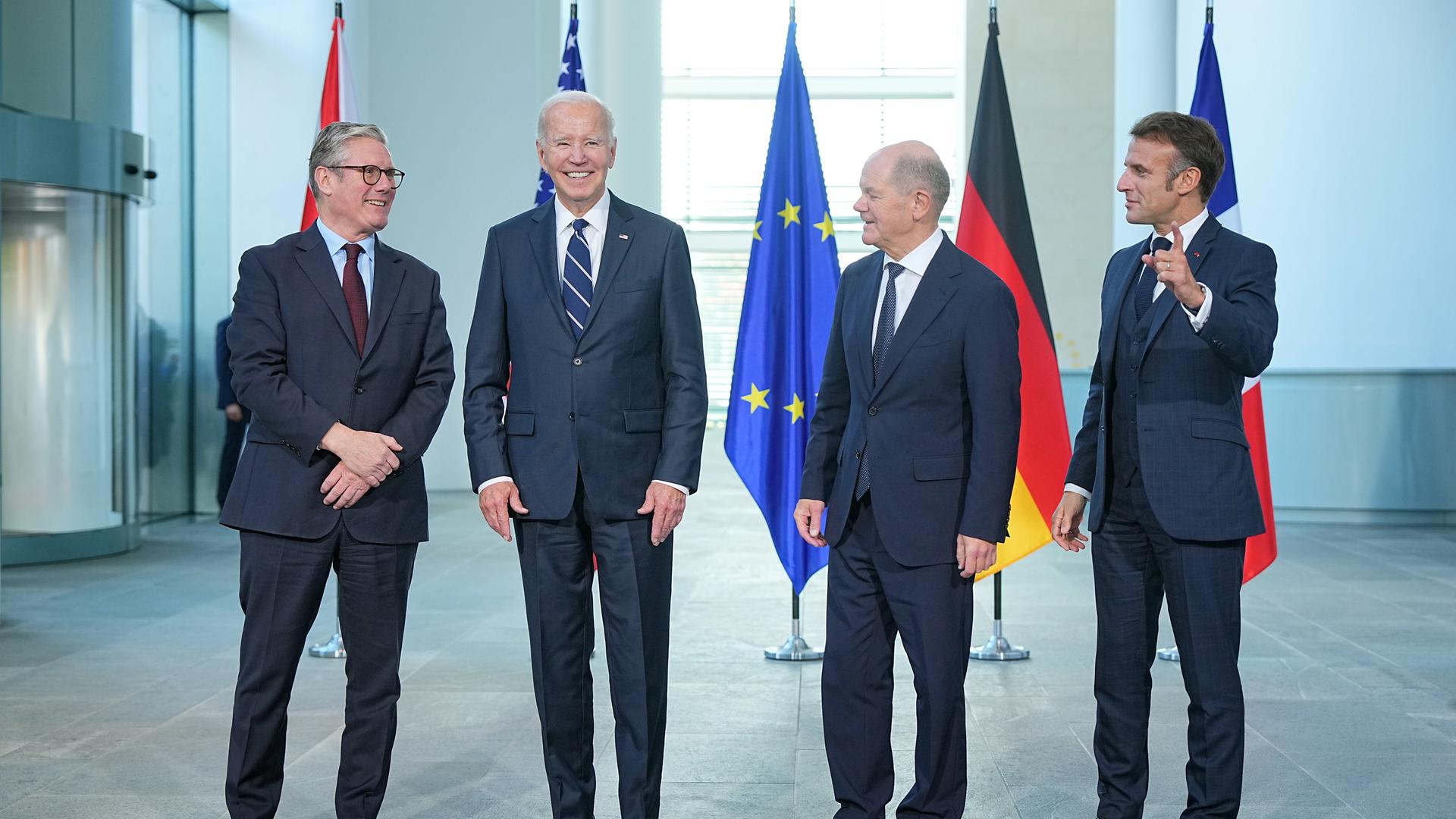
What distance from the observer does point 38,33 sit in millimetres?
7965

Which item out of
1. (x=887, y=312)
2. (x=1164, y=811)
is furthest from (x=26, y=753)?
(x=1164, y=811)

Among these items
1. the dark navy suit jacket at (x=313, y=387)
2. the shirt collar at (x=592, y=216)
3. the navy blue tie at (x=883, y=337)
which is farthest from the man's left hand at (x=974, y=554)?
the dark navy suit jacket at (x=313, y=387)

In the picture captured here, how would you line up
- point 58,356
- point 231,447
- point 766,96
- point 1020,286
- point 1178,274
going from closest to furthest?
point 1178,274 < point 1020,286 < point 58,356 < point 231,447 < point 766,96

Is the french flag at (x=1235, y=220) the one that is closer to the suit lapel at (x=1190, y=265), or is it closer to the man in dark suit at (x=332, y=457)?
the suit lapel at (x=1190, y=265)

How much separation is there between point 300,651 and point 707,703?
2.06 m

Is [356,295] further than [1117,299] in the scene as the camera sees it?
No

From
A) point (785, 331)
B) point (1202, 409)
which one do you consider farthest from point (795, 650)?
point (1202, 409)

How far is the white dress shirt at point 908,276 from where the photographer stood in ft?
10.0

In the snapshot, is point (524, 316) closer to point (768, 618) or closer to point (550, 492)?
point (550, 492)

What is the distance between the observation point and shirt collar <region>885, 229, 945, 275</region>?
3055mm

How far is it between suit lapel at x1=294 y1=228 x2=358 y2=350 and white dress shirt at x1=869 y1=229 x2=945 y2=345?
47.5 inches

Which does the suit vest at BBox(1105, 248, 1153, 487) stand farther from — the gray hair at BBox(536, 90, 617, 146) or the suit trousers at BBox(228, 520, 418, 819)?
the suit trousers at BBox(228, 520, 418, 819)

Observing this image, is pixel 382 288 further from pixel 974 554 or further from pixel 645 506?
pixel 974 554

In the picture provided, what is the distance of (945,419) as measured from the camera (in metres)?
3.00
